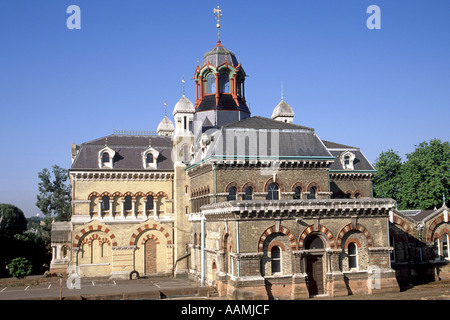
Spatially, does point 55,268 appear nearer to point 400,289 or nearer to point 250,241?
point 250,241

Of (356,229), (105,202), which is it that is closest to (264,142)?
(356,229)

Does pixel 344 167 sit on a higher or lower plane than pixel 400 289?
higher

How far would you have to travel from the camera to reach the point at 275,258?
31828mm

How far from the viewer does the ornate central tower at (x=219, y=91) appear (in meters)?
46.9

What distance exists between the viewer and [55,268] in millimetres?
46000

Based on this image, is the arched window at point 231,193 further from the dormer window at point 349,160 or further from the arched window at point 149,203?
the dormer window at point 349,160

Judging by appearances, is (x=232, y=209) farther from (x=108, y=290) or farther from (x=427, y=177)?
(x=427, y=177)

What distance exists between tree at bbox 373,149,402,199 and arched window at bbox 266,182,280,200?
2849cm

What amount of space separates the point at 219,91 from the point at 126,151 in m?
10.9

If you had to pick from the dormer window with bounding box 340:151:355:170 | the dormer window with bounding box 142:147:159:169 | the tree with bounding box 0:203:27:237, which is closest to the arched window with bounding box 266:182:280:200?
the dormer window with bounding box 340:151:355:170

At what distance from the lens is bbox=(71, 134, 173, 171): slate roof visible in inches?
1798

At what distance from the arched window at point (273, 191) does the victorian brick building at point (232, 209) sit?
87 millimetres
